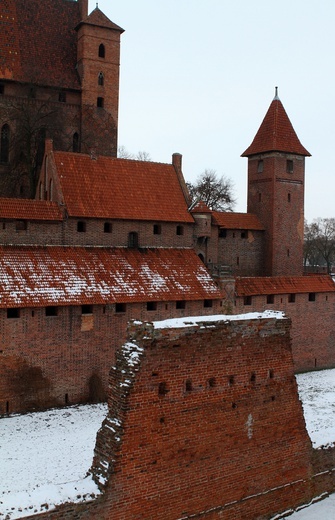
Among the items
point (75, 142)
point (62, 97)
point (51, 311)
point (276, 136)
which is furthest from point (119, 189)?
point (276, 136)

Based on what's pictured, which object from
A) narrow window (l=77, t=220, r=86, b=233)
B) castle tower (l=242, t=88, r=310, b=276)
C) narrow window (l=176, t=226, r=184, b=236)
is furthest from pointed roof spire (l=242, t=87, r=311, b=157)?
narrow window (l=77, t=220, r=86, b=233)

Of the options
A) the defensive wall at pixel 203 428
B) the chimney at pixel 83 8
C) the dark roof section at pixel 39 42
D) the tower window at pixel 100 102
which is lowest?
the defensive wall at pixel 203 428

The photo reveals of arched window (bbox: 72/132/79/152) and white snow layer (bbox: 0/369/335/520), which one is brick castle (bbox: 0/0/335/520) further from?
white snow layer (bbox: 0/369/335/520)

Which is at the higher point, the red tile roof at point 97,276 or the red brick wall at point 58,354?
the red tile roof at point 97,276

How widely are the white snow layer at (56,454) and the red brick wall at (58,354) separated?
22.5 inches

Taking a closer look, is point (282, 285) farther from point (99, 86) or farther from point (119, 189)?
point (99, 86)

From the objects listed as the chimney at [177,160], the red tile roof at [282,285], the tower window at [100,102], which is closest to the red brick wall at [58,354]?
the red tile roof at [282,285]

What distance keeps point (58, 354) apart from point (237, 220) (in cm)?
1173

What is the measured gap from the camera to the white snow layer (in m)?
8.18

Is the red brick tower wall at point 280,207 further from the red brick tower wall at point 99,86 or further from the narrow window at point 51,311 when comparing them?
the narrow window at point 51,311

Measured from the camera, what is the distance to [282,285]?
23.0 meters

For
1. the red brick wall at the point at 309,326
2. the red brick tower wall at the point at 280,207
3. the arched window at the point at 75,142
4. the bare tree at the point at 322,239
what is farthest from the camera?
the bare tree at the point at 322,239

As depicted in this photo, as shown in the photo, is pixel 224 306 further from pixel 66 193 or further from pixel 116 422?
pixel 116 422

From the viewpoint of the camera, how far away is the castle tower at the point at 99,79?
89.5 ft
